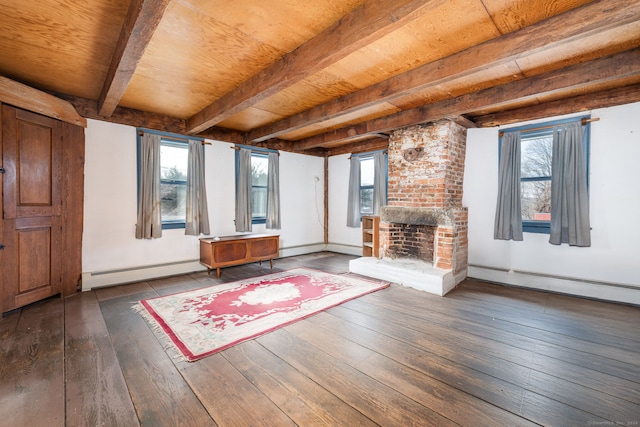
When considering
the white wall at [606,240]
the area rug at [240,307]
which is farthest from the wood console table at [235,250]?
the white wall at [606,240]

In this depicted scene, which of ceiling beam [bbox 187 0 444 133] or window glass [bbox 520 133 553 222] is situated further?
window glass [bbox 520 133 553 222]

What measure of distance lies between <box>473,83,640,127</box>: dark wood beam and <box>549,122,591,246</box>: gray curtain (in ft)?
0.76

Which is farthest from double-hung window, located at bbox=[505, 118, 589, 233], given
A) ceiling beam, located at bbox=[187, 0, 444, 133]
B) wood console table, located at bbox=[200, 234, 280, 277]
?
wood console table, located at bbox=[200, 234, 280, 277]

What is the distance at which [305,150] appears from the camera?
6676 millimetres

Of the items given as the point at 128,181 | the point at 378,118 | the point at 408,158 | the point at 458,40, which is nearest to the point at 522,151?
the point at 408,158

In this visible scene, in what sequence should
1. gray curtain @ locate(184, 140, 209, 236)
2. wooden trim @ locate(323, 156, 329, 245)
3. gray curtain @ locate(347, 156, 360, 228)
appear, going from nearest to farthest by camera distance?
gray curtain @ locate(184, 140, 209, 236) → gray curtain @ locate(347, 156, 360, 228) → wooden trim @ locate(323, 156, 329, 245)

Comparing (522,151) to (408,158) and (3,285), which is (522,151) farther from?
(3,285)

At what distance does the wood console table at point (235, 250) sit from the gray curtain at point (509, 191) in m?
3.89

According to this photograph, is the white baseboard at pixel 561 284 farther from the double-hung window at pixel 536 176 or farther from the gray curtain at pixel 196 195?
the gray curtain at pixel 196 195

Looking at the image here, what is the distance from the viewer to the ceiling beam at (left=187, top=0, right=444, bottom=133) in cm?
172

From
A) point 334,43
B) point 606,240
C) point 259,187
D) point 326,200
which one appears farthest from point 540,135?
point 259,187

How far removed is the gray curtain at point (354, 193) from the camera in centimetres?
628

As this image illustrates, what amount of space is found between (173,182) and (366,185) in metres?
3.99

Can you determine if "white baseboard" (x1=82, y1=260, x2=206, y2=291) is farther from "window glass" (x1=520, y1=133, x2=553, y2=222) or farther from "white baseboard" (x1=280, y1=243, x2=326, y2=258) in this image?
"window glass" (x1=520, y1=133, x2=553, y2=222)
